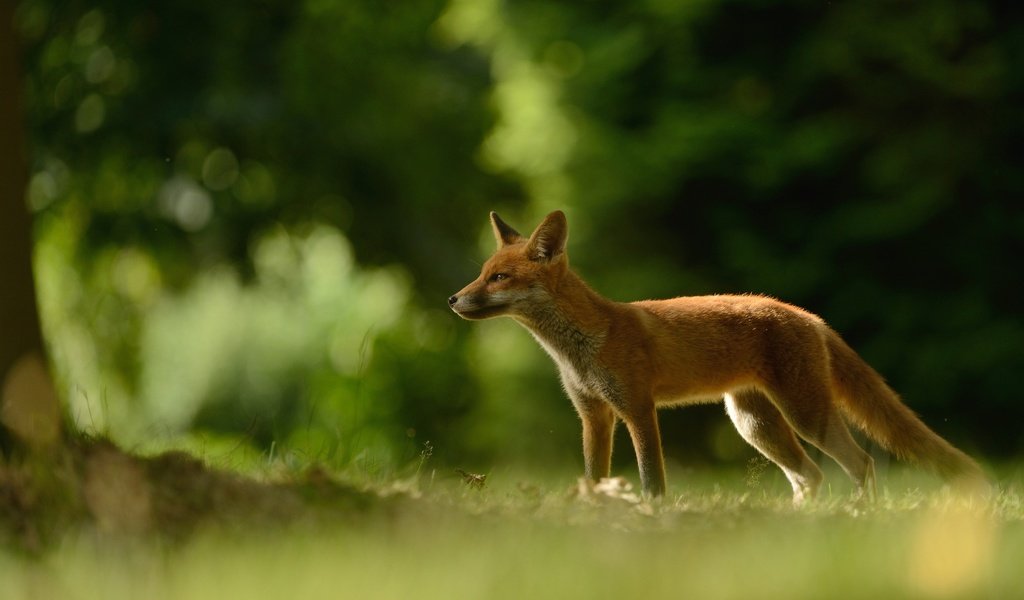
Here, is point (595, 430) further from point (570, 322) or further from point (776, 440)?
point (776, 440)

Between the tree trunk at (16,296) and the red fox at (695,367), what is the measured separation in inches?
65.6

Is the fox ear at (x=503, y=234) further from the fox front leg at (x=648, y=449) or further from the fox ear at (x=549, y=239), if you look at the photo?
the fox front leg at (x=648, y=449)

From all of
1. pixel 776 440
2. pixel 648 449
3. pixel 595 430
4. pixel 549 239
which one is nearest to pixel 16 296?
pixel 549 239

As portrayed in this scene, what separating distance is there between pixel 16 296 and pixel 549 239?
217 centimetres

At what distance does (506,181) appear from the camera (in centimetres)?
1592

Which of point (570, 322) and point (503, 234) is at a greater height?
point (503, 234)

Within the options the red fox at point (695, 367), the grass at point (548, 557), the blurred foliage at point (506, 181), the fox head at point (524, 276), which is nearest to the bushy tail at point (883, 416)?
the red fox at point (695, 367)

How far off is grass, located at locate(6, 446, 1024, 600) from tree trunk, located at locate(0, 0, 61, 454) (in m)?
1.19

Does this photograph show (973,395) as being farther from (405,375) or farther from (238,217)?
(238,217)

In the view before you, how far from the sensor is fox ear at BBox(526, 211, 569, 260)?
5.07 meters

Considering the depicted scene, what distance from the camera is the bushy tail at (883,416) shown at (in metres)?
5.52

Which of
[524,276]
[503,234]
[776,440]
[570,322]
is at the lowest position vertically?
[776,440]

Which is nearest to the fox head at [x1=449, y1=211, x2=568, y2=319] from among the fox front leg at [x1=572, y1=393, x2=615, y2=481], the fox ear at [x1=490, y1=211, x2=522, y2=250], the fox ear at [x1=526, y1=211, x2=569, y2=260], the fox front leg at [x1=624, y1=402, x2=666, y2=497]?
the fox ear at [x1=526, y1=211, x2=569, y2=260]

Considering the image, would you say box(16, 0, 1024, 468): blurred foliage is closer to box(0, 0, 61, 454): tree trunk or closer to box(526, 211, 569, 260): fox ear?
box(0, 0, 61, 454): tree trunk
